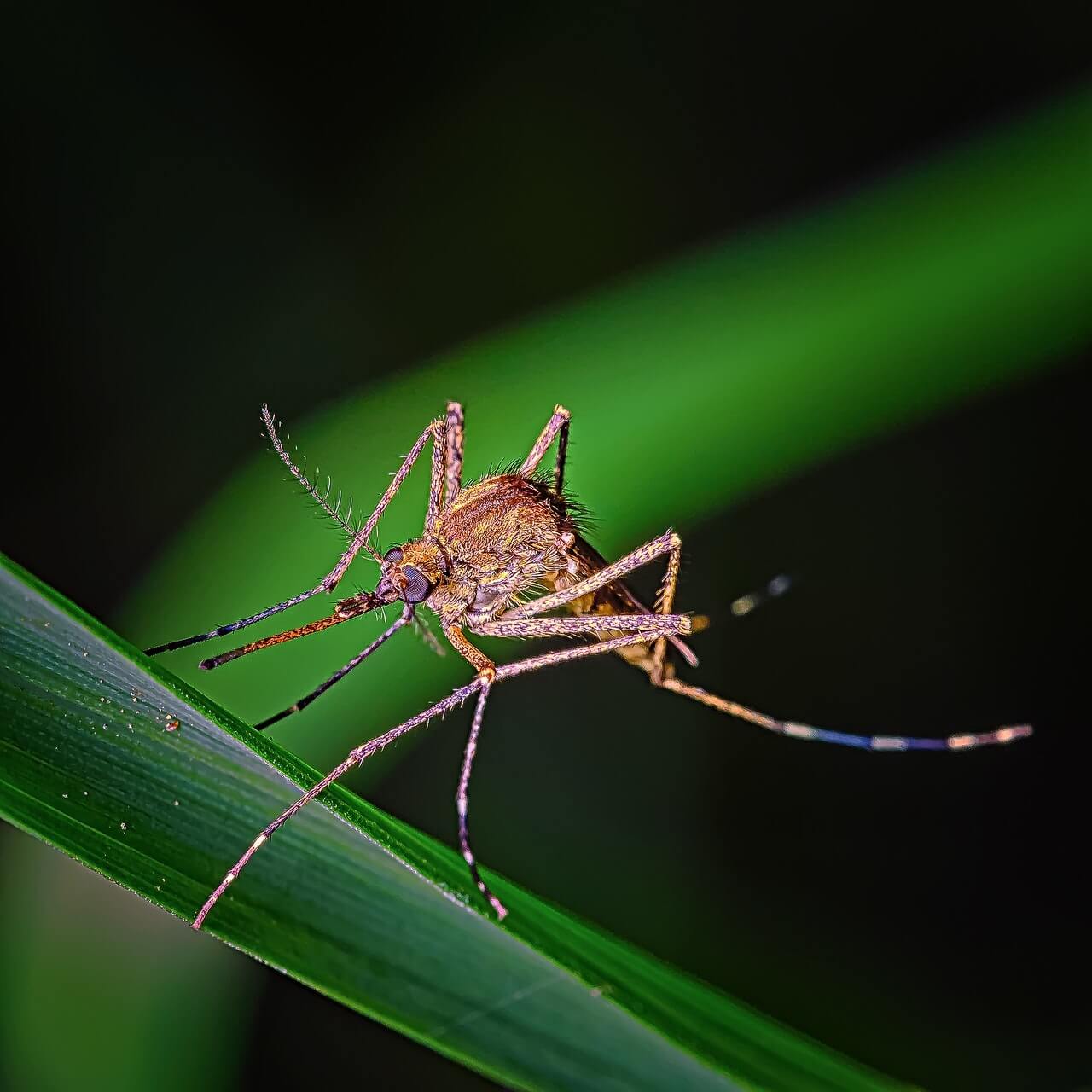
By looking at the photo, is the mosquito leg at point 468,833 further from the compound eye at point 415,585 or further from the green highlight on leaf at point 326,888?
the compound eye at point 415,585

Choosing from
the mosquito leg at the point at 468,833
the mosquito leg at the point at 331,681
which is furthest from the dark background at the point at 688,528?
the mosquito leg at the point at 468,833

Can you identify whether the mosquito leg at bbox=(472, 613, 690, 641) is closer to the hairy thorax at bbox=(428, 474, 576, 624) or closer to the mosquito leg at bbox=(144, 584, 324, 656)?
the hairy thorax at bbox=(428, 474, 576, 624)

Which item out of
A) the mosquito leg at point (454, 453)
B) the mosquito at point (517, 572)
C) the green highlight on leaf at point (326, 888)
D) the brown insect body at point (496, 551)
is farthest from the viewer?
the mosquito leg at point (454, 453)

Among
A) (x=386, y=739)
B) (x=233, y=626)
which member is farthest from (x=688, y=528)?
(x=233, y=626)

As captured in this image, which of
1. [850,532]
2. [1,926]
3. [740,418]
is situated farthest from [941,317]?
[1,926]

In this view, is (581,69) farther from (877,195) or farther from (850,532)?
(850,532)
